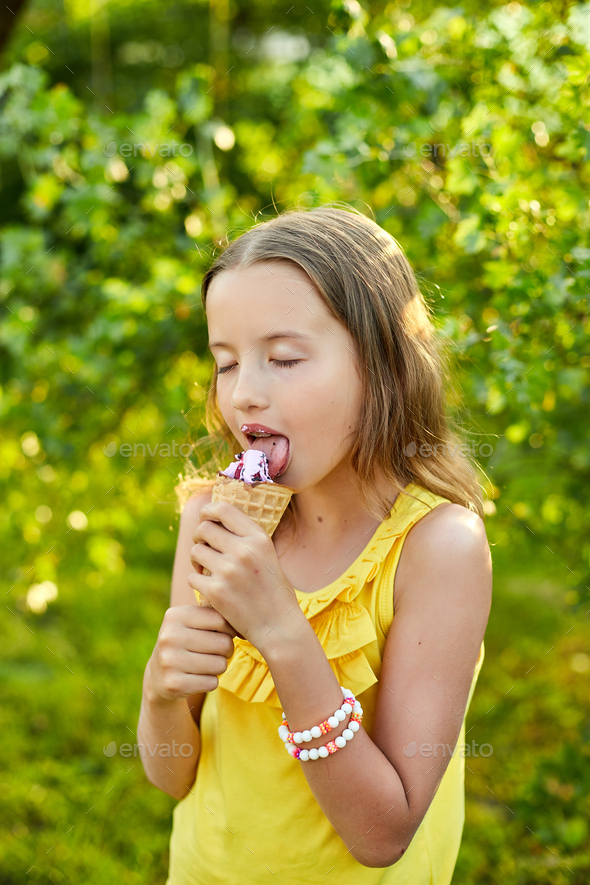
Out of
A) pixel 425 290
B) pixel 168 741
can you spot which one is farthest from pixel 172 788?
pixel 425 290

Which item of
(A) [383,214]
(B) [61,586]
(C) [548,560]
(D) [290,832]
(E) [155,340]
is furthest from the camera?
(B) [61,586]

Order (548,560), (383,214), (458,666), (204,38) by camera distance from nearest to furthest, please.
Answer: (458,666) < (383,214) < (548,560) < (204,38)

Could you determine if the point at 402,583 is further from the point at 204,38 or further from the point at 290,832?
the point at 204,38

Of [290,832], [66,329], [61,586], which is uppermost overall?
[290,832]

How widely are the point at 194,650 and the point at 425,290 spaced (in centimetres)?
133

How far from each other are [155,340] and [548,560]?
186 centimetres

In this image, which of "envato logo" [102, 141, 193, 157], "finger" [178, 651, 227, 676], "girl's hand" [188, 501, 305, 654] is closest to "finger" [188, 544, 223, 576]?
"girl's hand" [188, 501, 305, 654]

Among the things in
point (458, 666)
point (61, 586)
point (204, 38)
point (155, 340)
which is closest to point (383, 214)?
point (155, 340)

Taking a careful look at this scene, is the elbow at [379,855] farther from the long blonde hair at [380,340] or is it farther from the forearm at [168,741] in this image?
the long blonde hair at [380,340]

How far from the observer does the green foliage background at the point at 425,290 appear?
6.72ft

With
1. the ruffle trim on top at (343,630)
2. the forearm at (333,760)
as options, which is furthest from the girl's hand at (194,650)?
the ruffle trim on top at (343,630)

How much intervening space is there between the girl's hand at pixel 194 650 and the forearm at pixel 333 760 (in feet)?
0.33

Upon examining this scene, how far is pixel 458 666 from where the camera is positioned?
1.30m

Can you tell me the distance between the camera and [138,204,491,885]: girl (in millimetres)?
1230
